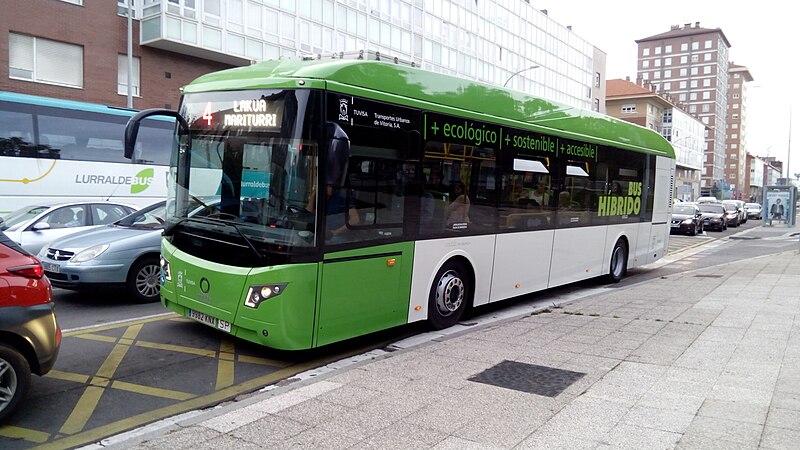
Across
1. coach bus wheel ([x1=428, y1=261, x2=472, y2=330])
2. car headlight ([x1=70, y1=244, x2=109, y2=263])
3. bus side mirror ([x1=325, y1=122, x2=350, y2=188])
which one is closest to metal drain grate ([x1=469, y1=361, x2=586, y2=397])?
coach bus wheel ([x1=428, y1=261, x2=472, y2=330])

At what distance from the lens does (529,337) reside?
698 centimetres

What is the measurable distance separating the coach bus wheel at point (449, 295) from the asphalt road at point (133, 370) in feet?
1.30

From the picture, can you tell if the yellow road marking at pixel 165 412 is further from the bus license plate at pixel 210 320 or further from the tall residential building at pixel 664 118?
the tall residential building at pixel 664 118

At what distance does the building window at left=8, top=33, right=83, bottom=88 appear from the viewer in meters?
23.4

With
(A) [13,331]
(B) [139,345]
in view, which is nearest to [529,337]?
(B) [139,345]

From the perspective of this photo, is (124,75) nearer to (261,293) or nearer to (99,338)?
(99,338)

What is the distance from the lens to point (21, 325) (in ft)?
14.1

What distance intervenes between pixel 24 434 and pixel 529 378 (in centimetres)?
409

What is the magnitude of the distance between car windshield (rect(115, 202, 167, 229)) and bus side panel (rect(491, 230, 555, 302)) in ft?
16.8

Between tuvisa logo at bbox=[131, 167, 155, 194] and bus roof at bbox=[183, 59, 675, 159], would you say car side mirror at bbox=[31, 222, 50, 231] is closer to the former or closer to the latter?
tuvisa logo at bbox=[131, 167, 155, 194]

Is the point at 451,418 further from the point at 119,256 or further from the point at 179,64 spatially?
the point at 179,64

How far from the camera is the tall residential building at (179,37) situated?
23969 millimetres

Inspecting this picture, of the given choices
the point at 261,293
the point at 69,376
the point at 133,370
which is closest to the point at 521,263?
the point at 261,293

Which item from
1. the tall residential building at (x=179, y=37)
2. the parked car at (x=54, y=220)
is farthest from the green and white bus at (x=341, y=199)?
the tall residential building at (x=179, y=37)
